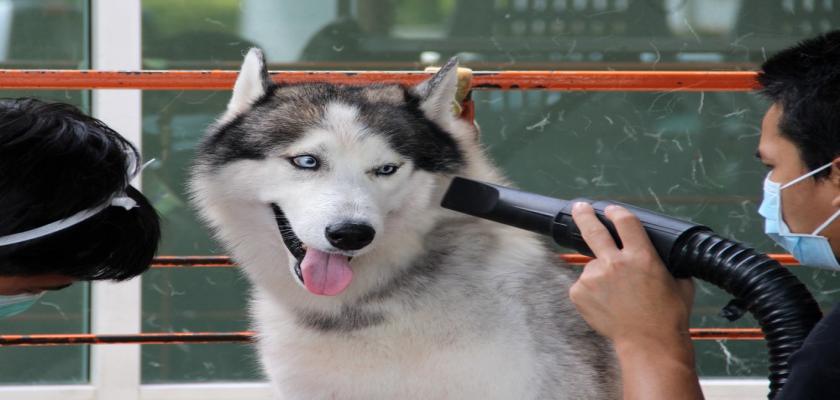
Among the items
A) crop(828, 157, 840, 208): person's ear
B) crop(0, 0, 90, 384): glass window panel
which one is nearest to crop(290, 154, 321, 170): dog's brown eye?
crop(828, 157, 840, 208): person's ear

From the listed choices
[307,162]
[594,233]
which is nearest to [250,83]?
[307,162]

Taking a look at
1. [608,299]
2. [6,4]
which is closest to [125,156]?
[608,299]

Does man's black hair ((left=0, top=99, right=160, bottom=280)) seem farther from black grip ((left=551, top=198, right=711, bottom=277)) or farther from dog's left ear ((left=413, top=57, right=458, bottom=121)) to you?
dog's left ear ((left=413, top=57, right=458, bottom=121))

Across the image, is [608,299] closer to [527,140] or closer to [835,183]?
[835,183]

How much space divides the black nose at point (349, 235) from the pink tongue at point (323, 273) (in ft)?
0.43

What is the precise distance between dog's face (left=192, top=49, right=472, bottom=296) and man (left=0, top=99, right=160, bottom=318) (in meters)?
0.45

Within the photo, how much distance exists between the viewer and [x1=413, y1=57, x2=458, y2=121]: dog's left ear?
226cm

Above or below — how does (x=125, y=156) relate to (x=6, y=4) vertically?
above

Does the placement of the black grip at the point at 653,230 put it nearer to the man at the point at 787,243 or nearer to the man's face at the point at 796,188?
the man at the point at 787,243

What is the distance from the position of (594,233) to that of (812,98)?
43 centimetres

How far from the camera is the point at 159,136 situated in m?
4.47

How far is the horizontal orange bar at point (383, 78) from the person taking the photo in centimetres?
266

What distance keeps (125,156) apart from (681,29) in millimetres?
3463

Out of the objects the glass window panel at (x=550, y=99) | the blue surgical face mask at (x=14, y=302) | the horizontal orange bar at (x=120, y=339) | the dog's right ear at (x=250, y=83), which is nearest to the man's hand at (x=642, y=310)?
the blue surgical face mask at (x=14, y=302)
